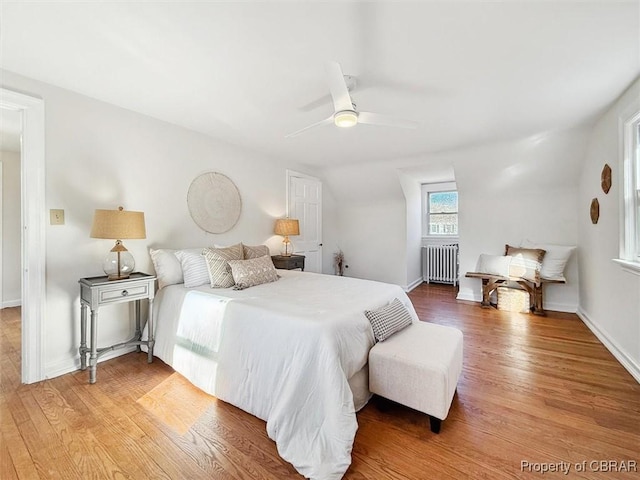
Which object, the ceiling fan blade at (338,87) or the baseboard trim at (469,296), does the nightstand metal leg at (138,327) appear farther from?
the baseboard trim at (469,296)

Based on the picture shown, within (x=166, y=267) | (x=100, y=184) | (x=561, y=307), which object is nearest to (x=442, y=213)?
(x=561, y=307)

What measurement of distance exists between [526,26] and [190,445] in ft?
10.1

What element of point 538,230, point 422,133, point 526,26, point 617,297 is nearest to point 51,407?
point 526,26

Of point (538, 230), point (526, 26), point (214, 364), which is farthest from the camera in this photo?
point (538, 230)

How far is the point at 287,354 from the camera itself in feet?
5.46

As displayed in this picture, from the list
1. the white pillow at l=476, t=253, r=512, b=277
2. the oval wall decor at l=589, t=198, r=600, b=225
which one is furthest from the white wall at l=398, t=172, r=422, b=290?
the oval wall decor at l=589, t=198, r=600, b=225

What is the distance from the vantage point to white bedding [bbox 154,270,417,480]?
145cm

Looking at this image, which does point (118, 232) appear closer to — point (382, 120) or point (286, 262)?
point (286, 262)

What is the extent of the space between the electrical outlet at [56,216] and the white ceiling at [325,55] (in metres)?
1.04

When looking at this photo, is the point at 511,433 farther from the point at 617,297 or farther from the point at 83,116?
the point at 83,116

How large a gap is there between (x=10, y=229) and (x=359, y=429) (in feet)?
18.6

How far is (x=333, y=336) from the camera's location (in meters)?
1.61

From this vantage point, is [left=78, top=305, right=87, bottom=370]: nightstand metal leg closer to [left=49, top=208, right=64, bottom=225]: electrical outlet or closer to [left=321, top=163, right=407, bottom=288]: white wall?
[left=49, top=208, right=64, bottom=225]: electrical outlet

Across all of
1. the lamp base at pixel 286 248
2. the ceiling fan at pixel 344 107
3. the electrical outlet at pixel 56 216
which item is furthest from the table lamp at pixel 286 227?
the electrical outlet at pixel 56 216
